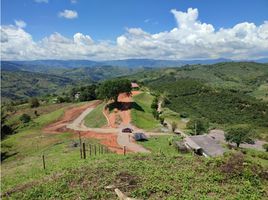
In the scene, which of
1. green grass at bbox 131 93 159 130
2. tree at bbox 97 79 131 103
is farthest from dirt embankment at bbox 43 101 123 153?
tree at bbox 97 79 131 103

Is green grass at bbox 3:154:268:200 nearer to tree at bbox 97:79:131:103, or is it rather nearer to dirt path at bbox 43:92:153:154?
dirt path at bbox 43:92:153:154

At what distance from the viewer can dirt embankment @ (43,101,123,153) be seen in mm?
46181

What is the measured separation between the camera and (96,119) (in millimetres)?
72188

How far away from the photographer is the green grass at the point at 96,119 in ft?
223

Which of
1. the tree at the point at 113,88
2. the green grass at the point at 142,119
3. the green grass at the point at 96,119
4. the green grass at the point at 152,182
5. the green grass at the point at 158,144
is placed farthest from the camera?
the tree at the point at 113,88

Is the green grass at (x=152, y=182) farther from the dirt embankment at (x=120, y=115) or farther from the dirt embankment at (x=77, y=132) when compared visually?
the dirt embankment at (x=120, y=115)

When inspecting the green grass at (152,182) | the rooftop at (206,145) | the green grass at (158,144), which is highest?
the green grass at (152,182)

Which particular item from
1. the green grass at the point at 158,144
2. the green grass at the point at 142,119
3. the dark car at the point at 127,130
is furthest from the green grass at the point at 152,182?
the green grass at the point at 142,119

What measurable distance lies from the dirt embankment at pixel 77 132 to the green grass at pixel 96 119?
512 centimetres

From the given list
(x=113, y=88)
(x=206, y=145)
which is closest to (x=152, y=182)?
(x=206, y=145)

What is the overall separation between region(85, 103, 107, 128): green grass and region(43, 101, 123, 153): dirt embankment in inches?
202

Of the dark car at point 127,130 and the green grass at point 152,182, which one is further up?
the green grass at point 152,182

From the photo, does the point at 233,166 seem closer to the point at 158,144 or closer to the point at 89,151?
the point at 89,151

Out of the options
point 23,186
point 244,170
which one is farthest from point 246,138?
point 23,186
